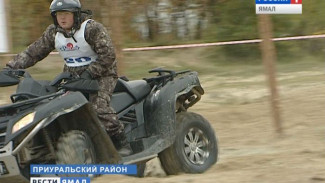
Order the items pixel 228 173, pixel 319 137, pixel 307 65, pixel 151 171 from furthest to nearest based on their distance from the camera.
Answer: pixel 307 65
pixel 319 137
pixel 151 171
pixel 228 173

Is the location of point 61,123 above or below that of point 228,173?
above

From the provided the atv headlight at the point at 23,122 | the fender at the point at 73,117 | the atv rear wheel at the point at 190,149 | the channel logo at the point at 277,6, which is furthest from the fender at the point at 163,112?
the channel logo at the point at 277,6

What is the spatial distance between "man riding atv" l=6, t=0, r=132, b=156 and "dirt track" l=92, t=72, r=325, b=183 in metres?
0.61

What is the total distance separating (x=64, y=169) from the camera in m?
5.12

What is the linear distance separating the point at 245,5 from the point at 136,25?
2834 millimetres

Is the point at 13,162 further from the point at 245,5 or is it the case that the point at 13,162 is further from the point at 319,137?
the point at 245,5

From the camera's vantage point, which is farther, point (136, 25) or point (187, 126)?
point (136, 25)

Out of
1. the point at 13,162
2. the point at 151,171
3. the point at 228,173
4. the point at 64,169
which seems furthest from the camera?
the point at 151,171

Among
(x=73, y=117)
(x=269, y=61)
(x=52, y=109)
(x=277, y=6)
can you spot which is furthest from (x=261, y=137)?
(x=52, y=109)

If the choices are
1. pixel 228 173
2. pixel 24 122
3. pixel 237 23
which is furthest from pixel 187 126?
pixel 237 23

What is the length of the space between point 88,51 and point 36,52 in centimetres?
62

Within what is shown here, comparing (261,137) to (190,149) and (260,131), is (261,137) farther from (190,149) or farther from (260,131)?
(190,149)

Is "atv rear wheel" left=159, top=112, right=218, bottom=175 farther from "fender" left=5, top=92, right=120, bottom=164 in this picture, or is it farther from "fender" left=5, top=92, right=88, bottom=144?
"fender" left=5, top=92, right=88, bottom=144

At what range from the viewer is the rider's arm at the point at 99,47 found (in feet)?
19.0
